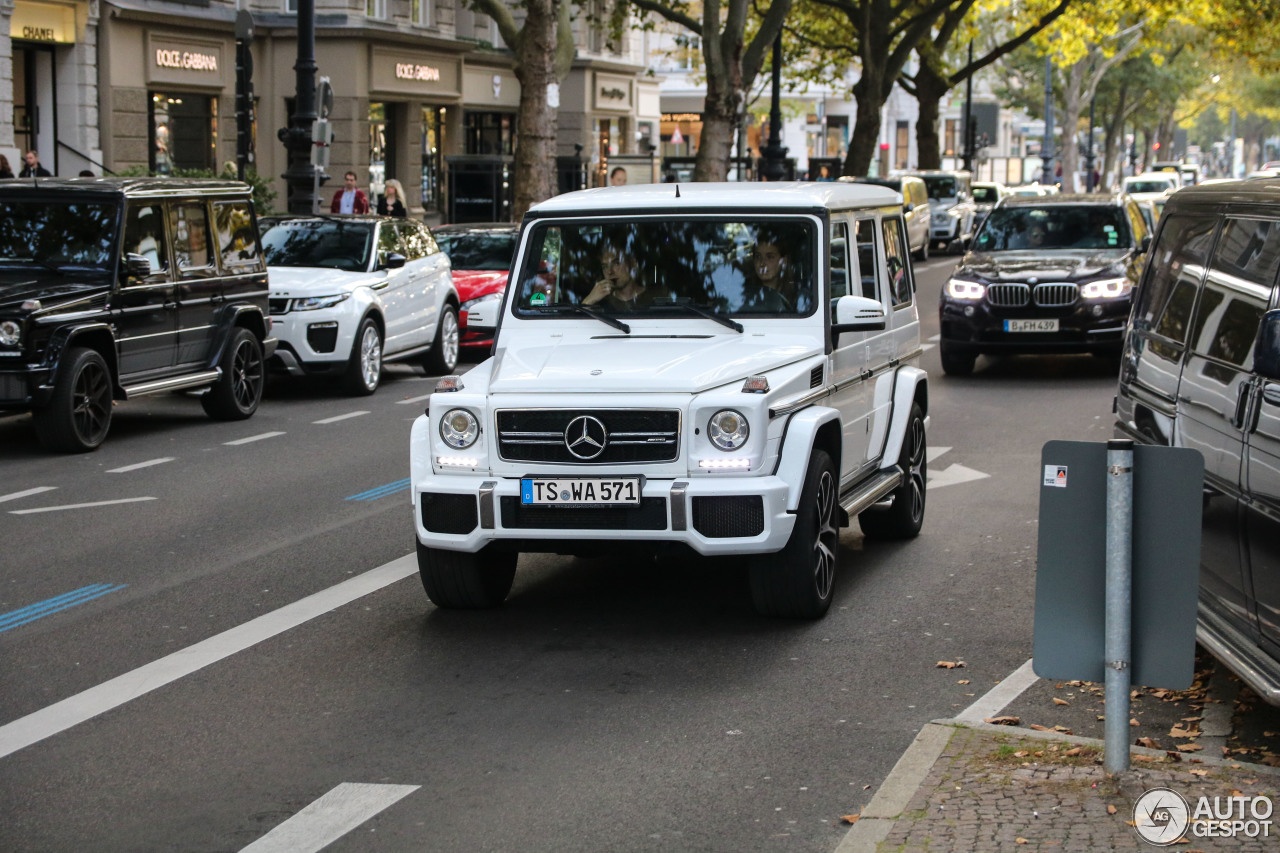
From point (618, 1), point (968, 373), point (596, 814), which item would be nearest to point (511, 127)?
point (618, 1)

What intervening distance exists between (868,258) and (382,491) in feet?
12.1

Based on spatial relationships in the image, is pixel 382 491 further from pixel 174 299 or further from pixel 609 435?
pixel 609 435

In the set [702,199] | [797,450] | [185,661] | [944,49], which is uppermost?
[944,49]

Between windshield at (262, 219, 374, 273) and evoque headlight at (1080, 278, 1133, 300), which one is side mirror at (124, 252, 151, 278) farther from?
evoque headlight at (1080, 278, 1133, 300)

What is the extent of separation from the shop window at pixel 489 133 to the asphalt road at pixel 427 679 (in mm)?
35568

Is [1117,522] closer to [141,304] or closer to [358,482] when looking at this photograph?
[358,482]

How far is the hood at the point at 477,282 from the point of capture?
67.2 ft

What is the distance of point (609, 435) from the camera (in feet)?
23.5

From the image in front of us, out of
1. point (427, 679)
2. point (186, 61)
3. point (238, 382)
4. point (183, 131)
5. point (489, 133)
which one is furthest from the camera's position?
point (489, 133)

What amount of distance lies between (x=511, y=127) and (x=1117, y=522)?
44.5m

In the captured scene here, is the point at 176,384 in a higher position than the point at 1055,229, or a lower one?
lower

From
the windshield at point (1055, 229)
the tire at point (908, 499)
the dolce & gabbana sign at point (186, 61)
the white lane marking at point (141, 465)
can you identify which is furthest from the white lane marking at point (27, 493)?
the dolce & gabbana sign at point (186, 61)

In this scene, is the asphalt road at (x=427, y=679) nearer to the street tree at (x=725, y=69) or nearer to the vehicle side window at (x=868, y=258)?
the vehicle side window at (x=868, y=258)

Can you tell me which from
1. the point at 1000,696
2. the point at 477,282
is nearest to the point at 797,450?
the point at 1000,696
